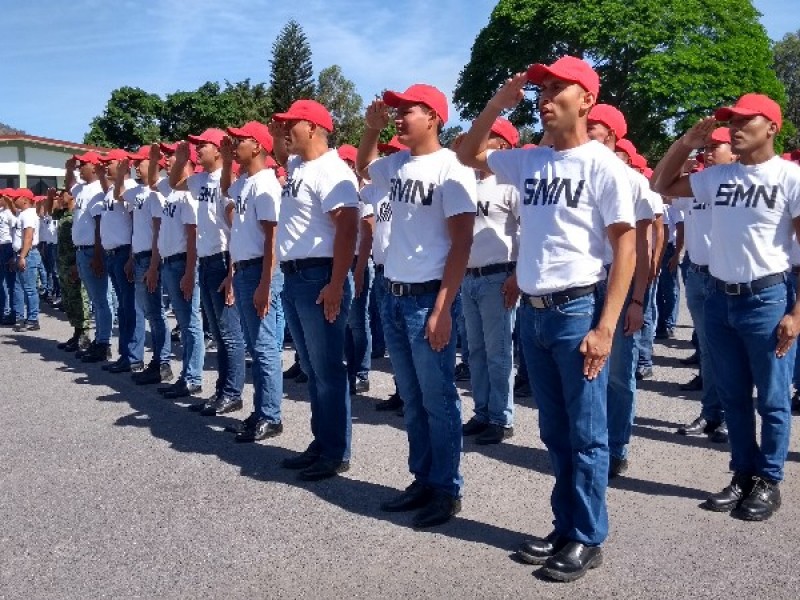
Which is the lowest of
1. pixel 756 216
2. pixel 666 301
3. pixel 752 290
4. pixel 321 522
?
pixel 321 522

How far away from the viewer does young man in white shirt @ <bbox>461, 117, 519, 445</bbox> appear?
595 centimetres

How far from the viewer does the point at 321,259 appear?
5.18 metres

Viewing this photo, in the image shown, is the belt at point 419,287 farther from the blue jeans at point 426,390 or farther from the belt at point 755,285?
the belt at point 755,285

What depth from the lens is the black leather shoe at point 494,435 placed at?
6.04m

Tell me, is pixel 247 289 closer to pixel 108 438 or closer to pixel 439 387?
pixel 108 438

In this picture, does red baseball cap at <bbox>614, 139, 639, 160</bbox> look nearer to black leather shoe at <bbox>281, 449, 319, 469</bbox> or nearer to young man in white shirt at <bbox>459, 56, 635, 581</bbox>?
young man in white shirt at <bbox>459, 56, 635, 581</bbox>

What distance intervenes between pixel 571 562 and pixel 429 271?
1555mm

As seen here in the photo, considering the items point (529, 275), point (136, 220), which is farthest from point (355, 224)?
point (136, 220)

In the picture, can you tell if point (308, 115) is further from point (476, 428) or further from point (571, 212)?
point (476, 428)

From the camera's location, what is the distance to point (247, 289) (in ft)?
20.1

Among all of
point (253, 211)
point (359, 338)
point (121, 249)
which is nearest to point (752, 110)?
point (253, 211)

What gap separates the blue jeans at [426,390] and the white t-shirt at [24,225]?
10.0 meters

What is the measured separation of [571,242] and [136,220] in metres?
5.96

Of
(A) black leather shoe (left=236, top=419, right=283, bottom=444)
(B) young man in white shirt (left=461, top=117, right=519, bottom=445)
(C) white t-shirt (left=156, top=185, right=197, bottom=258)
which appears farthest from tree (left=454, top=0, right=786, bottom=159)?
(A) black leather shoe (left=236, top=419, right=283, bottom=444)
